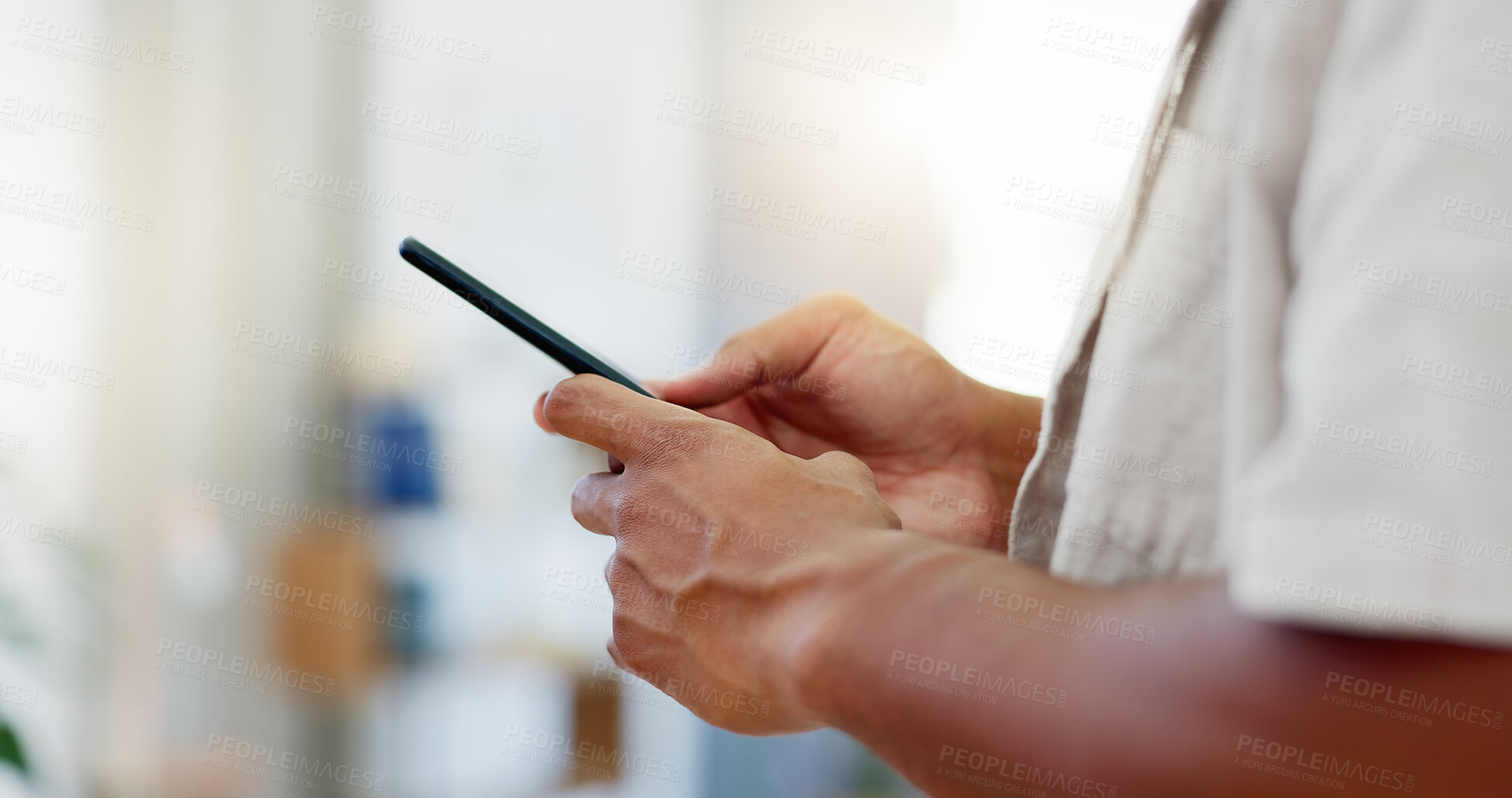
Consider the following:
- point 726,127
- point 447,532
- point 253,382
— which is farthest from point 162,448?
point 726,127

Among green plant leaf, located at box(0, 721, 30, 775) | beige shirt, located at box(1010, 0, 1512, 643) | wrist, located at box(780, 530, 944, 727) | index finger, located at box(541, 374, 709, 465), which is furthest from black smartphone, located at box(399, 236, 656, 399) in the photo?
green plant leaf, located at box(0, 721, 30, 775)

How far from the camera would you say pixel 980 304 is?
64.9 inches

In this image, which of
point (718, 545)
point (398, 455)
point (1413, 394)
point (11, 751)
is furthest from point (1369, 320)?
point (398, 455)

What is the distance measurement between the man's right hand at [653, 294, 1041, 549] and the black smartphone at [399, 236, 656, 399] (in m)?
0.12

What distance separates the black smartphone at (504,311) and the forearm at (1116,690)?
0.79 feet

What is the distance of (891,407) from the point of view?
2.33ft

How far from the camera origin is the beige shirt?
0.79ft

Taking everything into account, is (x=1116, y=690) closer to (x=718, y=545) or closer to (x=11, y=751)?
(x=718, y=545)

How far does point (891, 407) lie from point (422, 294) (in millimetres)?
1202

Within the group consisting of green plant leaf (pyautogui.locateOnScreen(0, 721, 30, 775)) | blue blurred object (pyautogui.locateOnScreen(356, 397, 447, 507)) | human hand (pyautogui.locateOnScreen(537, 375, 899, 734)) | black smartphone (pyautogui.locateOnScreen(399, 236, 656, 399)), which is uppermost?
black smartphone (pyautogui.locateOnScreen(399, 236, 656, 399))

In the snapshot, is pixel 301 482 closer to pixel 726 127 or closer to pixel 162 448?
pixel 162 448

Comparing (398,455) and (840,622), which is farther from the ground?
(840,622)

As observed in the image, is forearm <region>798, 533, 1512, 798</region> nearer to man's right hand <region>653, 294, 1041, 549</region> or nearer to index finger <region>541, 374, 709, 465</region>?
index finger <region>541, 374, 709, 465</region>

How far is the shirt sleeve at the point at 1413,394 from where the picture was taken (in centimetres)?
24
